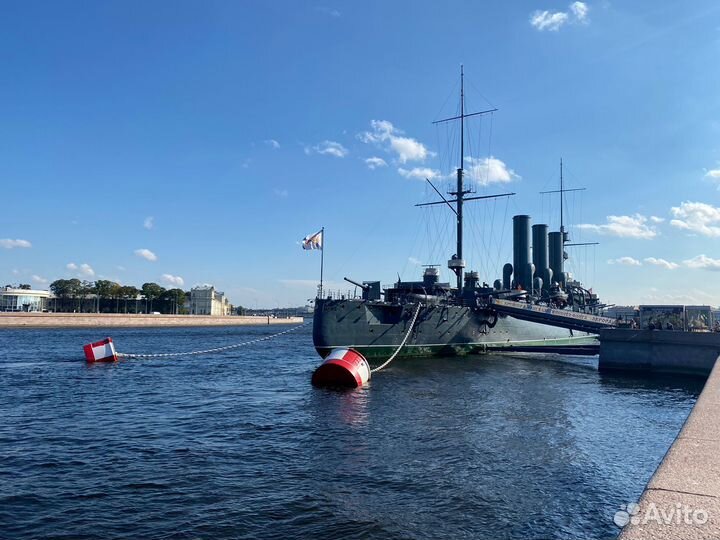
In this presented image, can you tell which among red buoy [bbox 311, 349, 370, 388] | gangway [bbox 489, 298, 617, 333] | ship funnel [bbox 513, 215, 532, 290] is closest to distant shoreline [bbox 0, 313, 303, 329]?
ship funnel [bbox 513, 215, 532, 290]

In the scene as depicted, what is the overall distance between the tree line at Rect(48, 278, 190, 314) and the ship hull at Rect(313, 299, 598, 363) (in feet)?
387

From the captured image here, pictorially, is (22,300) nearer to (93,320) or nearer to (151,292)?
(151,292)

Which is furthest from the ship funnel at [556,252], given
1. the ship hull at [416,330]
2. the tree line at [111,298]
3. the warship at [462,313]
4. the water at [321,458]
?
the tree line at [111,298]

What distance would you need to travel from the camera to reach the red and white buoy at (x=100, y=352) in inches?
1371

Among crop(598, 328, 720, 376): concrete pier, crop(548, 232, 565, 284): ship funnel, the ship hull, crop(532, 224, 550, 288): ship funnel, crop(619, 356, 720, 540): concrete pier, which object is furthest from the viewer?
crop(548, 232, 565, 284): ship funnel

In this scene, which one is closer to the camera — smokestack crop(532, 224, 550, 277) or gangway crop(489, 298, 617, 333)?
gangway crop(489, 298, 617, 333)

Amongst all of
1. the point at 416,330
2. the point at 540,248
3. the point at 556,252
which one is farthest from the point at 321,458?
the point at 556,252

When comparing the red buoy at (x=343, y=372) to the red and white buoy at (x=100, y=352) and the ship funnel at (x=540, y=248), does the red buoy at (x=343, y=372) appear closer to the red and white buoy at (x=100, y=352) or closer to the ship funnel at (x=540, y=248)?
the red and white buoy at (x=100, y=352)

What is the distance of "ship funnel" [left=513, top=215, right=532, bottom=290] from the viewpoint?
58.8m

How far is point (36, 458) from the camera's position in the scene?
12.6 m

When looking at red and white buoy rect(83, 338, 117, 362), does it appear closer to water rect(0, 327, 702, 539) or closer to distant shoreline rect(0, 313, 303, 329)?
water rect(0, 327, 702, 539)

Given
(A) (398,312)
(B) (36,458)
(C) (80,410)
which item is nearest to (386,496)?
(B) (36,458)

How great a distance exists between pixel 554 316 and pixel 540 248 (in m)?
22.5

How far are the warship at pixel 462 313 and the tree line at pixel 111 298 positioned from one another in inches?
4438
